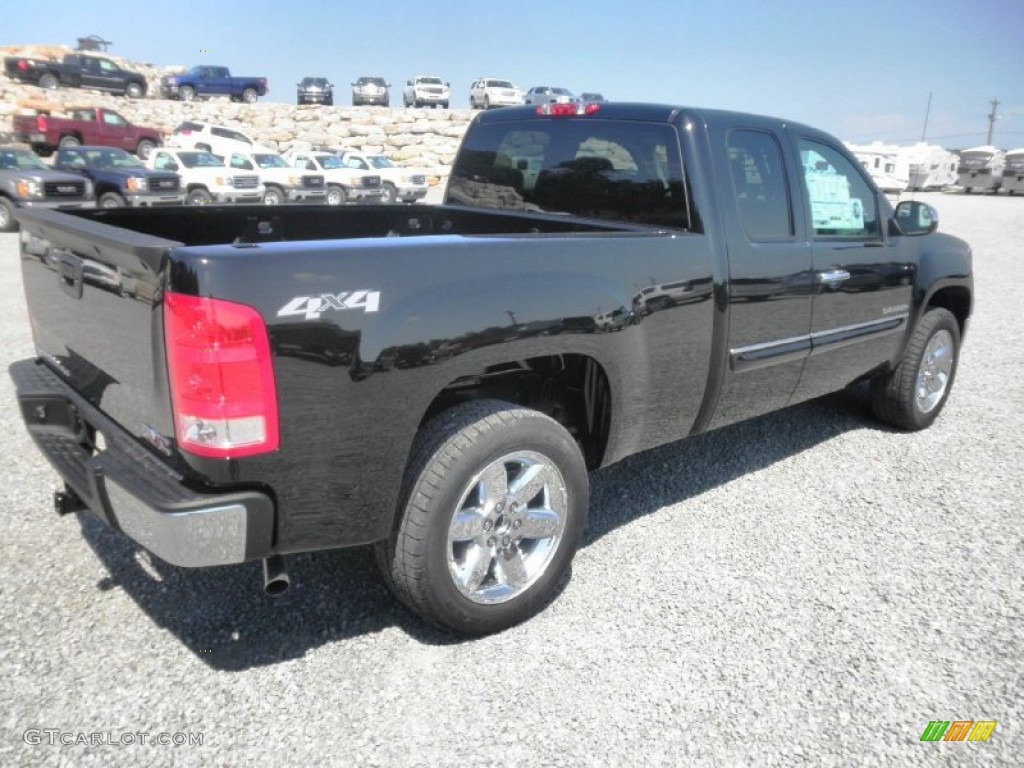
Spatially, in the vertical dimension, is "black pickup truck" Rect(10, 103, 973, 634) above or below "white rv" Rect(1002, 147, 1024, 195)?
below

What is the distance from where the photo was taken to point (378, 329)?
2.31 meters

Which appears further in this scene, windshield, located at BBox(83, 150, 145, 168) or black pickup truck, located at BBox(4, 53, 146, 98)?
black pickup truck, located at BBox(4, 53, 146, 98)

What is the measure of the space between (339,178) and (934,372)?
68.3ft

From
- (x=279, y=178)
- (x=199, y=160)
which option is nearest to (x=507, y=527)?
(x=199, y=160)

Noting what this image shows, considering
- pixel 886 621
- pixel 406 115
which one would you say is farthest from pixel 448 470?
pixel 406 115

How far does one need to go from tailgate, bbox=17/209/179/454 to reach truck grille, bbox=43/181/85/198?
14.1 metres

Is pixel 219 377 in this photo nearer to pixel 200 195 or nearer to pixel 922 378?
pixel 922 378

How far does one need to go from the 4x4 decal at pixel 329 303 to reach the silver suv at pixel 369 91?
43.1 m

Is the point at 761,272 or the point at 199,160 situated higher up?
the point at 199,160

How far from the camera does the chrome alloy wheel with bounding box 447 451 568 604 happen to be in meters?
2.72

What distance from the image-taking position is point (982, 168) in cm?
3862

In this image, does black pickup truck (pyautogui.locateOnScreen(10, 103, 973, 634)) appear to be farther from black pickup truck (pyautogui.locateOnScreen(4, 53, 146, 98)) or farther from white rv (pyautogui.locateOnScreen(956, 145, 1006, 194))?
white rv (pyautogui.locateOnScreen(956, 145, 1006, 194))

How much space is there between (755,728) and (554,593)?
959 mm

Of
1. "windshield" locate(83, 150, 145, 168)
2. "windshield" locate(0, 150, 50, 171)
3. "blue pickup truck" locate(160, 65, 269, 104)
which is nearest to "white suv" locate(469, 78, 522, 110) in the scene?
"blue pickup truck" locate(160, 65, 269, 104)
